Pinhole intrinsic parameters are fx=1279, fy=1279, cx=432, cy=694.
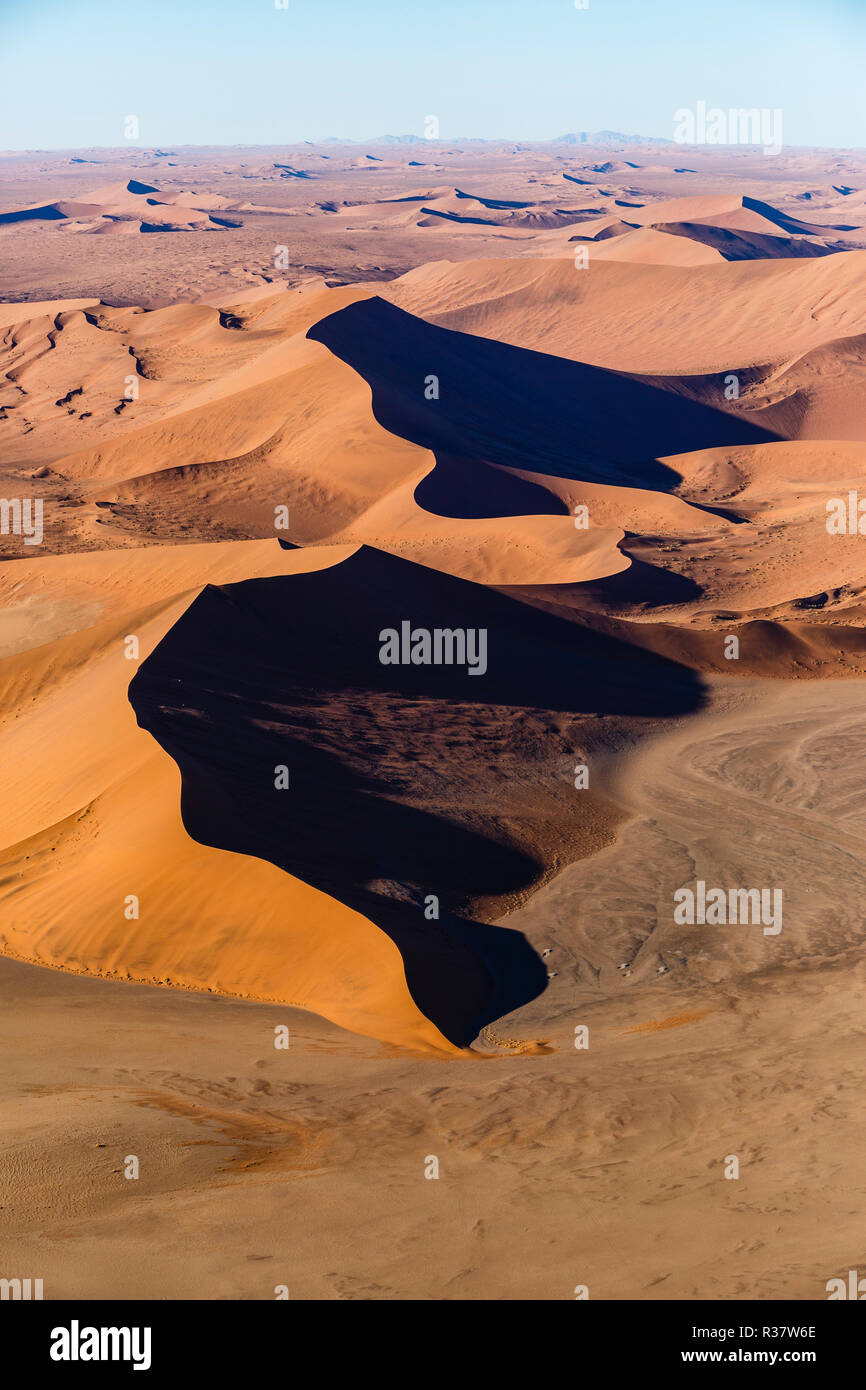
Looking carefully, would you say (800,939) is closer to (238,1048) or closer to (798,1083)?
(798,1083)

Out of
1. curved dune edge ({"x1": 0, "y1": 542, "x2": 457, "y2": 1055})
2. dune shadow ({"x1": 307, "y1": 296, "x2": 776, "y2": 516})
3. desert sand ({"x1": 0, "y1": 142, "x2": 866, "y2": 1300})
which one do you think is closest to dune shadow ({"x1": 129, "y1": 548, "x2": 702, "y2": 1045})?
desert sand ({"x1": 0, "y1": 142, "x2": 866, "y2": 1300})

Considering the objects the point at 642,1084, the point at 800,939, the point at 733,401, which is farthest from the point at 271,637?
the point at 733,401

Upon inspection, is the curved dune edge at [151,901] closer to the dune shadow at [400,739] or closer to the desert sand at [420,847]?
the desert sand at [420,847]

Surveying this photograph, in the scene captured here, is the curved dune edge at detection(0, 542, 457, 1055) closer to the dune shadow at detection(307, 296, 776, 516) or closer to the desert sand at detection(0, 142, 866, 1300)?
the desert sand at detection(0, 142, 866, 1300)

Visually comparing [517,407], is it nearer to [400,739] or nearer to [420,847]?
[400,739]

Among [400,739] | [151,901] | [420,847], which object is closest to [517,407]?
[400,739]
